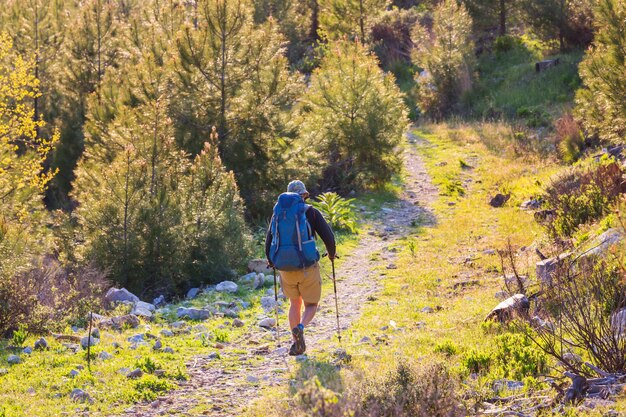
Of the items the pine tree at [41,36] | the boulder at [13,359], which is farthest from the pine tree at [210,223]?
the pine tree at [41,36]

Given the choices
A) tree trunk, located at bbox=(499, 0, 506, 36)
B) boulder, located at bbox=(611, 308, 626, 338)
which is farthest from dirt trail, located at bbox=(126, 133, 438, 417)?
tree trunk, located at bbox=(499, 0, 506, 36)

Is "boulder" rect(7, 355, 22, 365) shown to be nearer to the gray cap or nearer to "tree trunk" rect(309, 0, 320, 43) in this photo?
the gray cap

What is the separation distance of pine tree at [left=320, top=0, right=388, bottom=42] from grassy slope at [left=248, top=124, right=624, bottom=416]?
19.0m

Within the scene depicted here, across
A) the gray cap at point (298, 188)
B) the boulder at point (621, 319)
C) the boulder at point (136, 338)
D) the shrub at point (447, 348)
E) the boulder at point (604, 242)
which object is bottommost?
the boulder at point (136, 338)

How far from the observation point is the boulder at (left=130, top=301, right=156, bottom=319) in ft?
36.7

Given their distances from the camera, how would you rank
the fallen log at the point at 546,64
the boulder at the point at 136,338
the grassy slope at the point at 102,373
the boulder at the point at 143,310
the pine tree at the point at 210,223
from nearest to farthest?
the grassy slope at the point at 102,373 → the boulder at the point at 136,338 → the boulder at the point at 143,310 → the pine tree at the point at 210,223 → the fallen log at the point at 546,64

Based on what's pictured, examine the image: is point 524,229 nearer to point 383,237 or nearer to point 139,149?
point 383,237

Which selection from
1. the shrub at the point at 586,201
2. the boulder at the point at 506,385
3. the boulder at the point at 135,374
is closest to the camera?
the boulder at the point at 506,385

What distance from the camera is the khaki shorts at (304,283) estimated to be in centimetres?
886

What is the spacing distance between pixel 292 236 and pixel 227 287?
15.9 feet

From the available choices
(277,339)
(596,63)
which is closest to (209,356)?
(277,339)

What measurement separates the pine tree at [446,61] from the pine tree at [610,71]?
48.9 ft

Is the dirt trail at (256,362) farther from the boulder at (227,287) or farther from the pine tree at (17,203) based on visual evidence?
the pine tree at (17,203)

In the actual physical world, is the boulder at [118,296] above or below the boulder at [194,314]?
below
